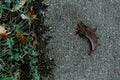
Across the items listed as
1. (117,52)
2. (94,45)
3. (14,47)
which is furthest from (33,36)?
(117,52)

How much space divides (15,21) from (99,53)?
0.60m

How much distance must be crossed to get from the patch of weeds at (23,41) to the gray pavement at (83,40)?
0.06 metres

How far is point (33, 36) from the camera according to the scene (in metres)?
2.39

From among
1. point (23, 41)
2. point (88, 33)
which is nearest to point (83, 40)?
point (88, 33)

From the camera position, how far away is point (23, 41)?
234 cm

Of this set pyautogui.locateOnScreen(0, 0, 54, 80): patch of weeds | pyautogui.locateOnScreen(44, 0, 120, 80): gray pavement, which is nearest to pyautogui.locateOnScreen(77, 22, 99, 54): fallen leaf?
pyautogui.locateOnScreen(44, 0, 120, 80): gray pavement

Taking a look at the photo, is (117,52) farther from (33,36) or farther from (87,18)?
(33,36)

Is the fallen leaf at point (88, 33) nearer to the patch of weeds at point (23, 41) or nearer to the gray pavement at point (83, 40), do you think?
the gray pavement at point (83, 40)

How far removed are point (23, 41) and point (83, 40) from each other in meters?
0.41

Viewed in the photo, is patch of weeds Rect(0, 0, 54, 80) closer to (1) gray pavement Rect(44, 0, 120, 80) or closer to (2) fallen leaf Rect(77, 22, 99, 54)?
(1) gray pavement Rect(44, 0, 120, 80)

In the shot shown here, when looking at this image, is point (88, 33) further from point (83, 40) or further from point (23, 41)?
point (23, 41)

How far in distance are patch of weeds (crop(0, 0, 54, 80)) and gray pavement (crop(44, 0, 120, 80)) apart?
6 centimetres

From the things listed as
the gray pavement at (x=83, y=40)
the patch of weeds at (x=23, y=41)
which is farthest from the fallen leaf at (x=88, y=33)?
the patch of weeds at (x=23, y=41)

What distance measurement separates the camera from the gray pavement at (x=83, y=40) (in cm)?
240
